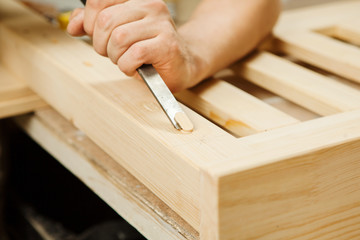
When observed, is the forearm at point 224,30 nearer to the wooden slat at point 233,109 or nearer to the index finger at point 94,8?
the wooden slat at point 233,109

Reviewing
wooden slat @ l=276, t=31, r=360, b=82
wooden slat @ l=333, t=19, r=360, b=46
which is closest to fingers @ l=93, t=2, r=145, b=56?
wooden slat @ l=276, t=31, r=360, b=82

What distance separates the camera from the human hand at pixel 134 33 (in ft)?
2.08

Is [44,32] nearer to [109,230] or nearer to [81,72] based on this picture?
[81,72]

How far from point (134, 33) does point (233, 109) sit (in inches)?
6.8

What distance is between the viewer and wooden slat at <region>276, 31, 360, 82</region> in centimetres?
82

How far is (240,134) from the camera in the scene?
667mm

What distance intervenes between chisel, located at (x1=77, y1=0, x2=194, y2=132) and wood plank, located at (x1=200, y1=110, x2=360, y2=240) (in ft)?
0.27

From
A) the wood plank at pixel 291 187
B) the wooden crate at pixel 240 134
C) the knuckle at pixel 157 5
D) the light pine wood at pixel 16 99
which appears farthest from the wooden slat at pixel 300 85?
the light pine wood at pixel 16 99

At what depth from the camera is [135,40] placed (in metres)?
0.64

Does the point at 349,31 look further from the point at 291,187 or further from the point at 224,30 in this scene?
the point at 291,187

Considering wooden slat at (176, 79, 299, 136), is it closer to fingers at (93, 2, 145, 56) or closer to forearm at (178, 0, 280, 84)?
forearm at (178, 0, 280, 84)

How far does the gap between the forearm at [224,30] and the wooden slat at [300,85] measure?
0.04 meters


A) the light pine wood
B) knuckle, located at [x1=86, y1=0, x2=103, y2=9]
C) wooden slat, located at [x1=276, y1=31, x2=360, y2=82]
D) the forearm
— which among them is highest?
knuckle, located at [x1=86, y1=0, x2=103, y2=9]

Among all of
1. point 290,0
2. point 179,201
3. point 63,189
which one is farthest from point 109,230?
point 290,0
